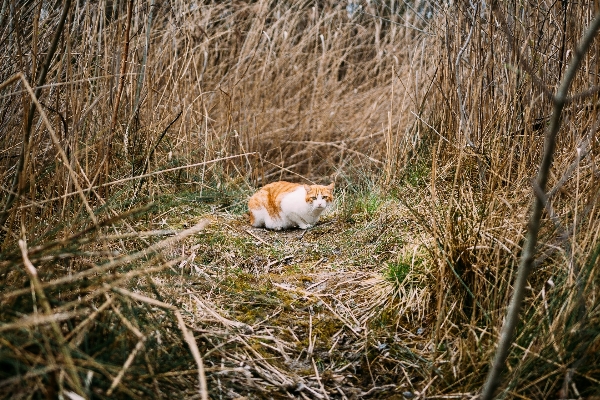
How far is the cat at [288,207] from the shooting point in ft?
10.0

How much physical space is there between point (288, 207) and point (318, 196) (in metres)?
0.17

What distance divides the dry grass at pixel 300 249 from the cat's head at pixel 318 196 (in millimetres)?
118

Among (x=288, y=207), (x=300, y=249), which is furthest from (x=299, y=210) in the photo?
(x=300, y=249)

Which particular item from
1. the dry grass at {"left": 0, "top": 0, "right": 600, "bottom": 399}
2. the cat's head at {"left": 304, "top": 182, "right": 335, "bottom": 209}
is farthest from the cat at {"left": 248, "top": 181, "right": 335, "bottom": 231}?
the dry grass at {"left": 0, "top": 0, "right": 600, "bottom": 399}

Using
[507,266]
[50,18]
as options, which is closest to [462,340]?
[507,266]

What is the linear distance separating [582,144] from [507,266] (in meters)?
0.46

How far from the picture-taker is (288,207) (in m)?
3.09

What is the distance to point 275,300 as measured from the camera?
1.97 m

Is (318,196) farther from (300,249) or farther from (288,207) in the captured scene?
(300,249)

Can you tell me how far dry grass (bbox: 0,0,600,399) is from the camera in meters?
1.24

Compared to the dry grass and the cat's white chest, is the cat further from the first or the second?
the dry grass

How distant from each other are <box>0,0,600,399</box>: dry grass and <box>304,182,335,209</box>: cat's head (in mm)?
118

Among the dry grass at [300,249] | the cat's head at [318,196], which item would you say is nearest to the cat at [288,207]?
the cat's head at [318,196]

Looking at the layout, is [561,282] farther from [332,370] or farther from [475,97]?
[475,97]
